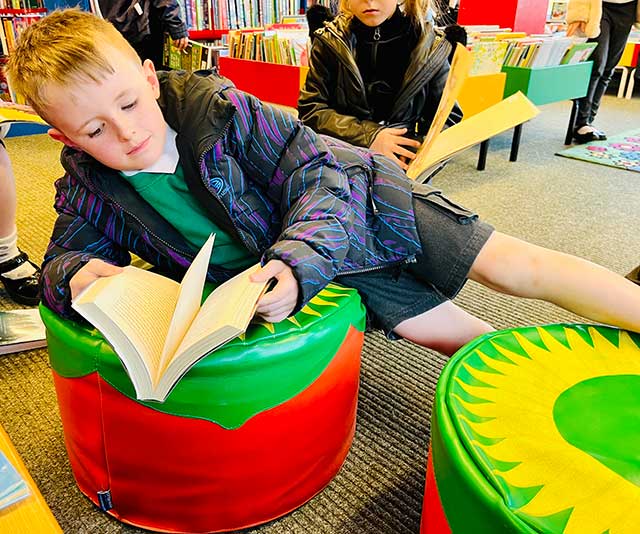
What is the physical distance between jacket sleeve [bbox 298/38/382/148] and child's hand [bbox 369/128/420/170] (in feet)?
0.07

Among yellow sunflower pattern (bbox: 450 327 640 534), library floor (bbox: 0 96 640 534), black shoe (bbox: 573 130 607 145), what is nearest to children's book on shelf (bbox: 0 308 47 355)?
library floor (bbox: 0 96 640 534)

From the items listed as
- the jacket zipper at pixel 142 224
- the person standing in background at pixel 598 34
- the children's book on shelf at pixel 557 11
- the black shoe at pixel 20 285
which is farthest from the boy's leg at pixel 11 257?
the children's book on shelf at pixel 557 11

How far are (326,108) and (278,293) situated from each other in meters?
0.94

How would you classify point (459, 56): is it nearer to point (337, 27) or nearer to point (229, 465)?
point (337, 27)

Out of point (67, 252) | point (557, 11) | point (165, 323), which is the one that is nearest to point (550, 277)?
point (165, 323)

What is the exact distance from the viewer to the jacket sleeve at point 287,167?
83cm

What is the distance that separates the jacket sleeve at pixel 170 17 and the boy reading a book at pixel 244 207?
5.31 feet

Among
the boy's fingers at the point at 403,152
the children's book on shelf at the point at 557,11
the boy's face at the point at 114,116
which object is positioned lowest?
the children's book on shelf at the point at 557,11

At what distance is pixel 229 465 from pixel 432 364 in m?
0.58

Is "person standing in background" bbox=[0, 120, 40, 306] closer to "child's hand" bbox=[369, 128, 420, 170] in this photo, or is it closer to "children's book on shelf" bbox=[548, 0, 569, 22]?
"child's hand" bbox=[369, 128, 420, 170]

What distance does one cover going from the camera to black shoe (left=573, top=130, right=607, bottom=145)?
124 inches

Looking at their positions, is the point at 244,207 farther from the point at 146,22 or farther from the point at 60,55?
the point at 146,22

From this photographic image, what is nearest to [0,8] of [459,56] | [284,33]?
[284,33]

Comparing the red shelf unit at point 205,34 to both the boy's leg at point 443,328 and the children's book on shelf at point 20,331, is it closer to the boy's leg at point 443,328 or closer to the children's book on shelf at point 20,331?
the children's book on shelf at point 20,331
